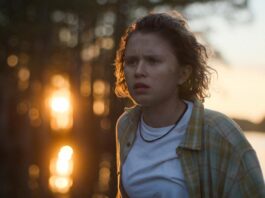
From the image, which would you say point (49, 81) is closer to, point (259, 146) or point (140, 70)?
point (259, 146)

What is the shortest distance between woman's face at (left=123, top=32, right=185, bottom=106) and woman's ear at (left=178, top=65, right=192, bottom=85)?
0.06m

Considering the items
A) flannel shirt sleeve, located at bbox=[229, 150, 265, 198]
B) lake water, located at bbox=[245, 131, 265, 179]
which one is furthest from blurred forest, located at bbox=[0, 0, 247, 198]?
flannel shirt sleeve, located at bbox=[229, 150, 265, 198]

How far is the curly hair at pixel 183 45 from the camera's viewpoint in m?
2.98

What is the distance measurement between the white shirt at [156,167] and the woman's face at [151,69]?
0.15m

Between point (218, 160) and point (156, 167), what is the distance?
0.93 feet

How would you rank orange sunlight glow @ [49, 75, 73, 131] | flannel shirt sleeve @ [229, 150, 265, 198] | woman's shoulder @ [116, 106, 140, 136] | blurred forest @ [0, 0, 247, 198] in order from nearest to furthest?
flannel shirt sleeve @ [229, 150, 265, 198], woman's shoulder @ [116, 106, 140, 136], blurred forest @ [0, 0, 247, 198], orange sunlight glow @ [49, 75, 73, 131]

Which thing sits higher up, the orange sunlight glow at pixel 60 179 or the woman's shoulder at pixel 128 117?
the woman's shoulder at pixel 128 117

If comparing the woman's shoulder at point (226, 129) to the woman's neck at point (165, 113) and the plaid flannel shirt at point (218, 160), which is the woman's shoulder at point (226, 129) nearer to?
the plaid flannel shirt at point (218, 160)

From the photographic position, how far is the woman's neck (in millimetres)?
2973

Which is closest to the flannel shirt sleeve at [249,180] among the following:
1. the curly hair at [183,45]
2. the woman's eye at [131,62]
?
the curly hair at [183,45]

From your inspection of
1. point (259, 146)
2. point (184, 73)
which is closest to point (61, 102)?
point (259, 146)

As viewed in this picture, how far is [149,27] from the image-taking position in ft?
9.80

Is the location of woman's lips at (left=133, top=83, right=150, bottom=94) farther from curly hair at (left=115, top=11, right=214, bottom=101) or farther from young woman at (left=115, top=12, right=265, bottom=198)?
curly hair at (left=115, top=11, right=214, bottom=101)

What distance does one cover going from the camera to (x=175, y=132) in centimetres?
294
